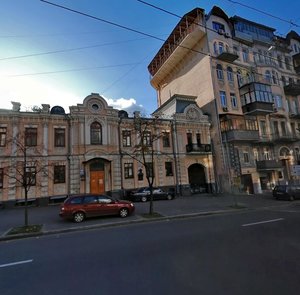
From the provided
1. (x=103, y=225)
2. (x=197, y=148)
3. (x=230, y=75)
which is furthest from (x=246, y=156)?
(x=103, y=225)

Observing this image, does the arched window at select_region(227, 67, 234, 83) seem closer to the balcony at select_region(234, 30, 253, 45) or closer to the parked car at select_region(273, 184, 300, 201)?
the balcony at select_region(234, 30, 253, 45)

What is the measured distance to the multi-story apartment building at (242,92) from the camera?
28734 mm

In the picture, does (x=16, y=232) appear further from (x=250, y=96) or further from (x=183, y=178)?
(x=250, y=96)

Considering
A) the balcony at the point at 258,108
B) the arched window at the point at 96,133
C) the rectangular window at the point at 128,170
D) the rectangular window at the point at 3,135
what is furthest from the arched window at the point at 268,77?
the rectangular window at the point at 3,135

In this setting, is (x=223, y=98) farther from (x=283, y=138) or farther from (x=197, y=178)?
(x=197, y=178)

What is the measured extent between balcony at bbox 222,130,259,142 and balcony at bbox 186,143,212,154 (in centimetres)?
248

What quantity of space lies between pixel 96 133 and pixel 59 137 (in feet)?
12.4

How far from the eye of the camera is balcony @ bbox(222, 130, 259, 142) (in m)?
27.7

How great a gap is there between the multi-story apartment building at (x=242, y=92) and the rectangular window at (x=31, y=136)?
2140 centimetres

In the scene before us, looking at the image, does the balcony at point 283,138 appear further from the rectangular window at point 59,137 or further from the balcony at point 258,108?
the rectangular window at point 59,137

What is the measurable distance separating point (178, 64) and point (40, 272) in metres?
36.6

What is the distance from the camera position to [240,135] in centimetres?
2798

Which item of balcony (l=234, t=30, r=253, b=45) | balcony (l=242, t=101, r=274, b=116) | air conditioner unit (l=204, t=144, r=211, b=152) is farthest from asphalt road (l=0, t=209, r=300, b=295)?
balcony (l=234, t=30, r=253, b=45)

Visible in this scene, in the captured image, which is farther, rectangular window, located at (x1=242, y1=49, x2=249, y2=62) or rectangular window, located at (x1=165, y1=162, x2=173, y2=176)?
rectangular window, located at (x1=242, y1=49, x2=249, y2=62)
